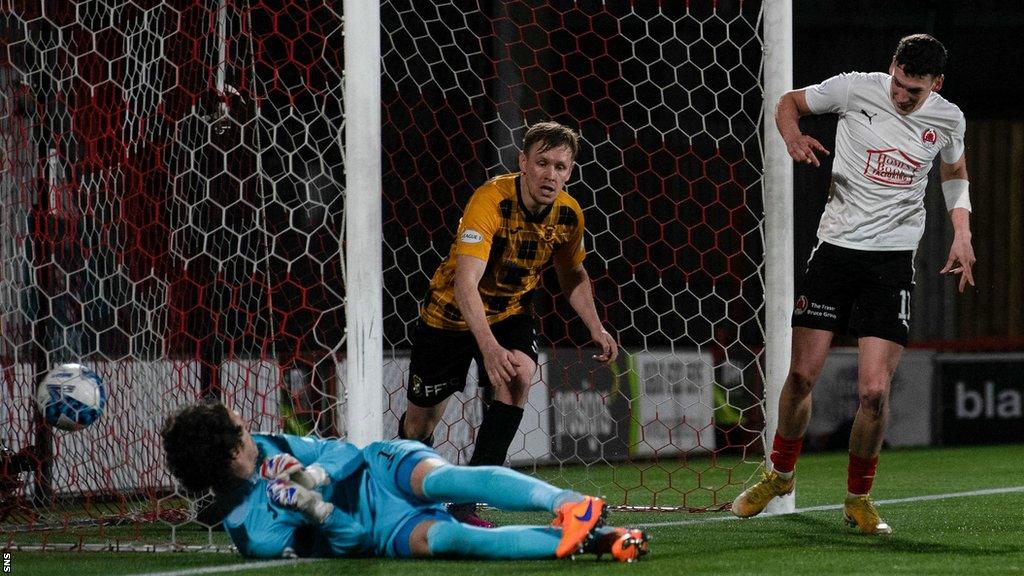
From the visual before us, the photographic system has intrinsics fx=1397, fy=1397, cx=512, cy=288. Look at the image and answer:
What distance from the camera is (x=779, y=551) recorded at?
4105 millimetres

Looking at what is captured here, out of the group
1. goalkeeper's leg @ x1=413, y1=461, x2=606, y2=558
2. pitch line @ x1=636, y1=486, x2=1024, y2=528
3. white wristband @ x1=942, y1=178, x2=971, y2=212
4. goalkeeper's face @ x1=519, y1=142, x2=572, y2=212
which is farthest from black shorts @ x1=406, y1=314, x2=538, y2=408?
white wristband @ x1=942, y1=178, x2=971, y2=212

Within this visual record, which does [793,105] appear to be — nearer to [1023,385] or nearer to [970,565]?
[970,565]

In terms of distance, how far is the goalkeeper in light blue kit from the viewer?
3568mm

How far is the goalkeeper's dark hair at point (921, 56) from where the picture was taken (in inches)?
172

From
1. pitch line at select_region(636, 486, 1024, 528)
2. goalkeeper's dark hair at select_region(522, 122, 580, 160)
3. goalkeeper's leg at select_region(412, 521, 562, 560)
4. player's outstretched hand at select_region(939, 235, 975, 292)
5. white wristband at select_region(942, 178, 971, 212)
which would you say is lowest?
pitch line at select_region(636, 486, 1024, 528)

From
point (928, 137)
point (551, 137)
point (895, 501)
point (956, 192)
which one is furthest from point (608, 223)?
point (551, 137)

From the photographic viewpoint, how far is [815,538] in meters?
4.46

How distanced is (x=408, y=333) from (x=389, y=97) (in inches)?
75.5

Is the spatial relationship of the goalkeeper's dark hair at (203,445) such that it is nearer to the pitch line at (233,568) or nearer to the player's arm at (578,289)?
the pitch line at (233,568)

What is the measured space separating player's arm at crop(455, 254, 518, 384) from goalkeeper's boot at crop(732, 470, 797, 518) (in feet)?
3.31

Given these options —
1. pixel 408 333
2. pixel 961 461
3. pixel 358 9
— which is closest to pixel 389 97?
pixel 408 333

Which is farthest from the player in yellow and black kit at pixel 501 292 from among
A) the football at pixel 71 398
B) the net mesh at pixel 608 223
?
the net mesh at pixel 608 223

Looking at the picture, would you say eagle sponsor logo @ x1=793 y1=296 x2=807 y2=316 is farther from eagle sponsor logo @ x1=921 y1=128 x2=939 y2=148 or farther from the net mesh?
the net mesh

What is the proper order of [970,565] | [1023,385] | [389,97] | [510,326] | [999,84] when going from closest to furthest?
1. [970,565]
2. [510,326]
3. [389,97]
4. [1023,385]
5. [999,84]
